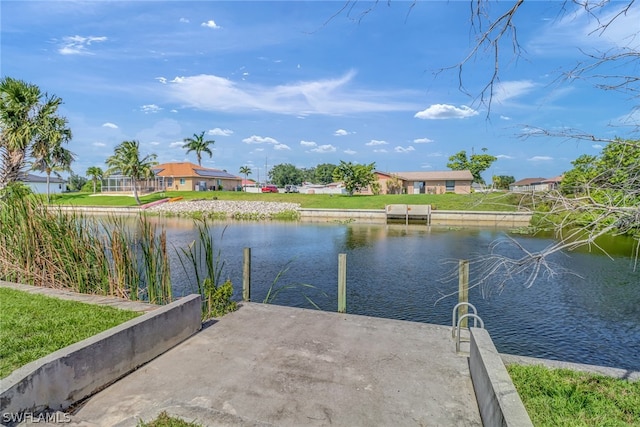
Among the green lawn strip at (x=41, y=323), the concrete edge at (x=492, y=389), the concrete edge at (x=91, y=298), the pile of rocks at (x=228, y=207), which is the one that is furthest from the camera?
the pile of rocks at (x=228, y=207)

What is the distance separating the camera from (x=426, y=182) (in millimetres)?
48906

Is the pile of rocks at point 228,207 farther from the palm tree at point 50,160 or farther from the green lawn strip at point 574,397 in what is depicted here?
the green lawn strip at point 574,397

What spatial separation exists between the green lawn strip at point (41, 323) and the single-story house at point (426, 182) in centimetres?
4583

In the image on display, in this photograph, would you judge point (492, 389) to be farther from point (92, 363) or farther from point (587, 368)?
point (92, 363)

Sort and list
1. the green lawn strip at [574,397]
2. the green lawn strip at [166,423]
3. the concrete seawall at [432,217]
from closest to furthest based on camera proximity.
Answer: the green lawn strip at [166,423] → the green lawn strip at [574,397] → the concrete seawall at [432,217]

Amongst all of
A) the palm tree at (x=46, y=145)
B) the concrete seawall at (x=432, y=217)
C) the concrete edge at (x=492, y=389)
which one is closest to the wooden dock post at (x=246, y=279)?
the concrete edge at (x=492, y=389)

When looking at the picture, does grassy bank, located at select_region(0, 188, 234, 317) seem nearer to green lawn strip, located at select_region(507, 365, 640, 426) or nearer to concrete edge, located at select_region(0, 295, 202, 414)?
concrete edge, located at select_region(0, 295, 202, 414)

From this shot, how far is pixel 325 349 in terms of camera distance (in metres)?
4.59

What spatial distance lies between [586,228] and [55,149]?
1582cm

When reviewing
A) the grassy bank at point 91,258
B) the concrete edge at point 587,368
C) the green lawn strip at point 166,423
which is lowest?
the concrete edge at point 587,368

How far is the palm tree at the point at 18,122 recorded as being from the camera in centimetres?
1013

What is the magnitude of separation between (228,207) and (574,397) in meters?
36.6

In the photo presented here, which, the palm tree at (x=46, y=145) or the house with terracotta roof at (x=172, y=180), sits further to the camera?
the house with terracotta roof at (x=172, y=180)

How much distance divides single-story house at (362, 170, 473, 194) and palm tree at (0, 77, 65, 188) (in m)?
40.8
